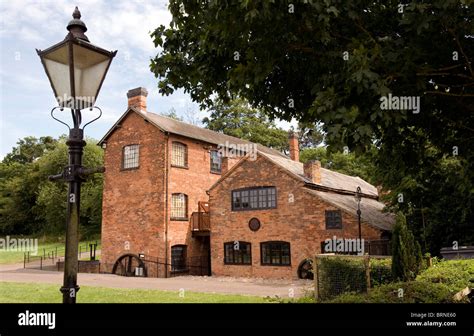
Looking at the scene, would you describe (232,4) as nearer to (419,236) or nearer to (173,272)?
(419,236)

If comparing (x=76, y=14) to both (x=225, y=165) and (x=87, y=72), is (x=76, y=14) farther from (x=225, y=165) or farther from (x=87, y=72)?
(x=225, y=165)

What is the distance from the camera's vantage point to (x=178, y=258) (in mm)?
26234

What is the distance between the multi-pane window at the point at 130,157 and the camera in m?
27.7

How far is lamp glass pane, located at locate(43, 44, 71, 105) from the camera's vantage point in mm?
3703

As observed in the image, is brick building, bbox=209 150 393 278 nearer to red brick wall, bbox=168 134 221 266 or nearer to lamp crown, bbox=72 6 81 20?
red brick wall, bbox=168 134 221 266

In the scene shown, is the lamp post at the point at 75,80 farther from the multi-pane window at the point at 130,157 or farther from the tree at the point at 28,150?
the tree at the point at 28,150

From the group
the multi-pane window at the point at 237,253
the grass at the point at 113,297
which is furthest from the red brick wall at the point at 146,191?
the grass at the point at 113,297

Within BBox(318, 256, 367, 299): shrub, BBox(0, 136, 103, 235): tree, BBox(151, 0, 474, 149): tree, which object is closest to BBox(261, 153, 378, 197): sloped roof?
BBox(318, 256, 367, 299): shrub

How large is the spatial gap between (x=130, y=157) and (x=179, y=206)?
15.2 feet

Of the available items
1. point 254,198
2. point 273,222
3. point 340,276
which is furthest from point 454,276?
point 254,198

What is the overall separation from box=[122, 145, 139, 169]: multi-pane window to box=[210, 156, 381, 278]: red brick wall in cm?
560

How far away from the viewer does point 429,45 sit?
5.31 metres

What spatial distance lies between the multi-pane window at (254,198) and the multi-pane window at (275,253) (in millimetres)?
2084
